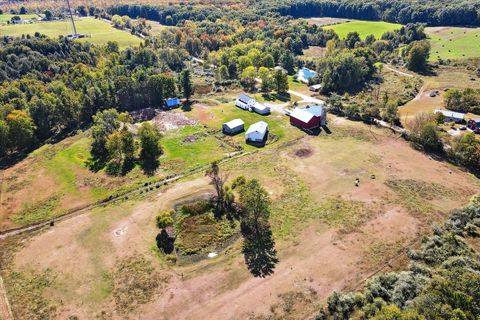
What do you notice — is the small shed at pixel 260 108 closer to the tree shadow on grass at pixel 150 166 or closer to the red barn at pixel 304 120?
the red barn at pixel 304 120

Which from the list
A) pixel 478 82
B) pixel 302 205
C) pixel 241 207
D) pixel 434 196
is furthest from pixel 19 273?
pixel 478 82

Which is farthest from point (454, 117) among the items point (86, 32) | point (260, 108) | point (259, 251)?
point (86, 32)

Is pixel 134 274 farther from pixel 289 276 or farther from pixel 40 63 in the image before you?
pixel 40 63

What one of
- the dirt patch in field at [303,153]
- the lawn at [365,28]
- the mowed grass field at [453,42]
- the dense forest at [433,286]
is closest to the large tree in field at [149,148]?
the dirt patch in field at [303,153]

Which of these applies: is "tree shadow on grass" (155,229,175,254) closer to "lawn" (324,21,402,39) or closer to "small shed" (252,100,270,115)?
"small shed" (252,100,270,115)

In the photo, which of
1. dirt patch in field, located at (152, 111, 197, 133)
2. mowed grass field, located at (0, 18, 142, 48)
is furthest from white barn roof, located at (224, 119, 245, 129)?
mowed grass field, located at (0, 18, 142, 48)
